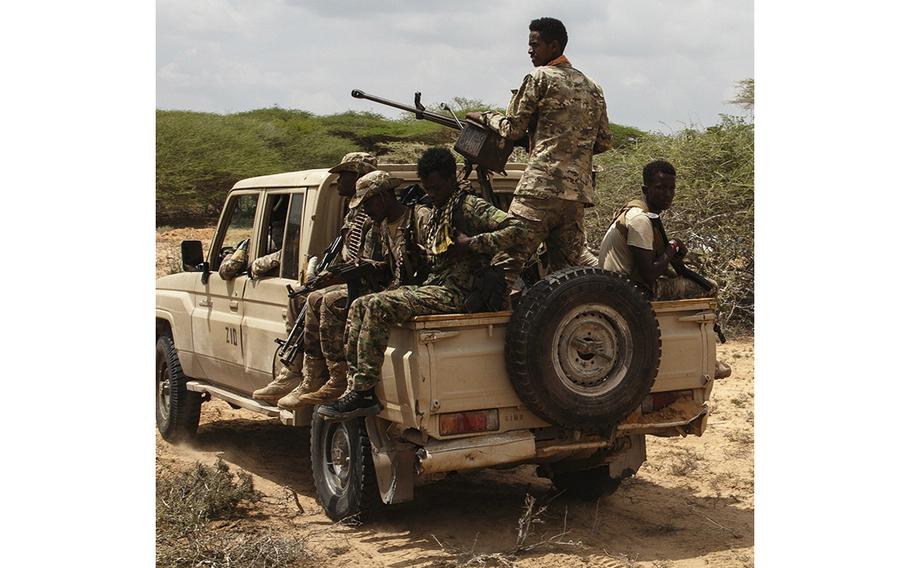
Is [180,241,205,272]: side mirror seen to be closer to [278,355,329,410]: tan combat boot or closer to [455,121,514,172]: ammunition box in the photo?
[278,355,329,410]: tan combat boot

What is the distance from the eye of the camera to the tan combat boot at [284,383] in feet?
22.4

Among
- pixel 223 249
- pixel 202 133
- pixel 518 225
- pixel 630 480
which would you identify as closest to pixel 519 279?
pixel 518 225

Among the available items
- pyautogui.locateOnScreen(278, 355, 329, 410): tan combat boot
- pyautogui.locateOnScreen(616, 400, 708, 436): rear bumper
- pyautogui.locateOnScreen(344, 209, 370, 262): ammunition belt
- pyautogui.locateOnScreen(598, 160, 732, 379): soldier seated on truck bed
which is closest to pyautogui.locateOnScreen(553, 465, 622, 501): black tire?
pyautogui.locateOnScreen(616, 400, 708, 436): rear bumper

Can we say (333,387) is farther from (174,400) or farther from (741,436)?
(741,436)

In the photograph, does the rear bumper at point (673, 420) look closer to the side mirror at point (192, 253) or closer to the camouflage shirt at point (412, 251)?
the camouflage shirt at point (412, 251)

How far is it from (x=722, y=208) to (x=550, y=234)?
28.5ft

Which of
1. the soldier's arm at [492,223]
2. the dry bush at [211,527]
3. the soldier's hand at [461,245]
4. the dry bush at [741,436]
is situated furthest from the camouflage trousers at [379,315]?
the dry bush at [741,436]

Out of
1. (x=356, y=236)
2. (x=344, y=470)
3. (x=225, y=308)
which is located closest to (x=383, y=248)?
(x=356, y=236)

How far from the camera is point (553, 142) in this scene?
6.10 m

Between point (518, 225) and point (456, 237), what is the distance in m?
0.35

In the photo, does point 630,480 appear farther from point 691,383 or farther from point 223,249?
point 223,249

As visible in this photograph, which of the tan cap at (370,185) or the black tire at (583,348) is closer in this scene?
the black tire at (583,348)

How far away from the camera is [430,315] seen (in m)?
5.62

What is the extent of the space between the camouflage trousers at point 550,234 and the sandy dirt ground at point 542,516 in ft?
4.46
